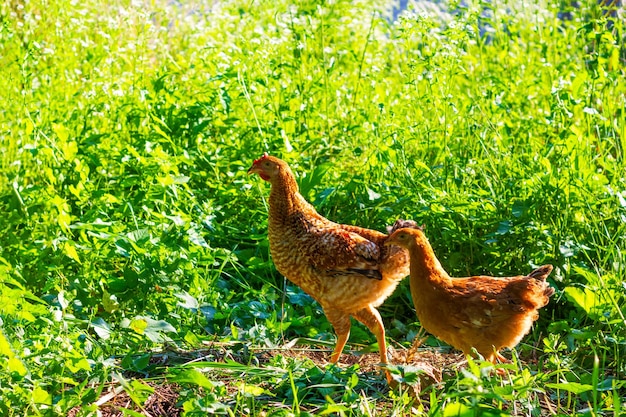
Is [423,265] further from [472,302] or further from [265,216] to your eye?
[265,216]

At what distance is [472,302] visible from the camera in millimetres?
3939

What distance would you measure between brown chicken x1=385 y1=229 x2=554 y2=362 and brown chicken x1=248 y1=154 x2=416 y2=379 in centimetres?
27

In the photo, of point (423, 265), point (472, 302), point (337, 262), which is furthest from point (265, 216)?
point (472, 302)

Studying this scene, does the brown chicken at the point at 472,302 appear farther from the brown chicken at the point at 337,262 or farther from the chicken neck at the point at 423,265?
the brown chicken at the point at 337,262

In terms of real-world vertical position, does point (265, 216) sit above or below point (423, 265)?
below

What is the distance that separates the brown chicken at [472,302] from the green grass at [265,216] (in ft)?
0.54

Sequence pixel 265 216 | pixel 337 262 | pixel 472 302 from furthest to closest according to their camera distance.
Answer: pixel 265 216
pixel 337 262
pixel 472 302

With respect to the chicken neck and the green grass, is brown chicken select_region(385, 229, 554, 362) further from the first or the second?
the green grass

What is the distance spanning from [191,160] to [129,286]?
1.35 metres

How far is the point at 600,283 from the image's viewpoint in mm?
4086

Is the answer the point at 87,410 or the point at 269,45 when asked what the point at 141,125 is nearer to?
the point at 269,45

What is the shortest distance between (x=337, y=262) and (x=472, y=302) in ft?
2.43

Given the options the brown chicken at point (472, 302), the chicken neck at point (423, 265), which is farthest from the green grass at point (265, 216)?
the chicken neck at point (423, 265)

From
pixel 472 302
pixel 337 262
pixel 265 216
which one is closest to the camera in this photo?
pixel 472 302
